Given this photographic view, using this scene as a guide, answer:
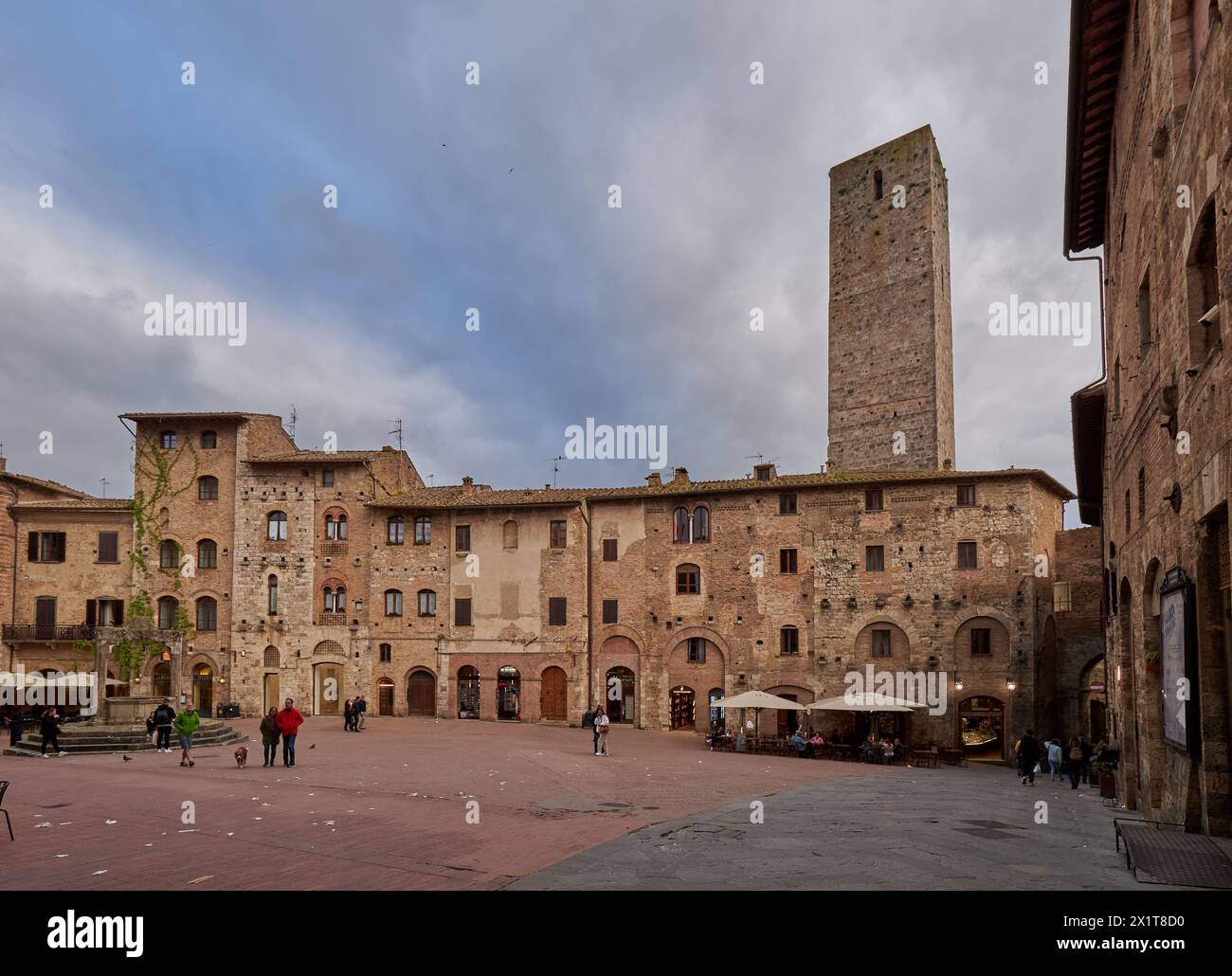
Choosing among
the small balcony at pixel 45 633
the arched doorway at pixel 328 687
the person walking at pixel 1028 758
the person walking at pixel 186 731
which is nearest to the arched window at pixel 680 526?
the arched doorway at pixel 328 687

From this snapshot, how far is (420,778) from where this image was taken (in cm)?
1894

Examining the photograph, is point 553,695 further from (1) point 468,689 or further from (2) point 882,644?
(2) point 882,644

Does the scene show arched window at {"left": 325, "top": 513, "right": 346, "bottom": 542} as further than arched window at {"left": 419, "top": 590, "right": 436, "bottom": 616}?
Yes

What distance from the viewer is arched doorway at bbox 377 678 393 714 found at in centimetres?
3838

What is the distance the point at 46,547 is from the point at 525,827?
3297 centimetres

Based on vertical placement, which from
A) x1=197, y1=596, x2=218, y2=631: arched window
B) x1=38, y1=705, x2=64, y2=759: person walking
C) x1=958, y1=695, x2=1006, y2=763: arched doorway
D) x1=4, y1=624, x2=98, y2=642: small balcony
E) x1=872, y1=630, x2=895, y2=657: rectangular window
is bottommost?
x1=958, y1=695, x2=1006, y2=763: arched doorway

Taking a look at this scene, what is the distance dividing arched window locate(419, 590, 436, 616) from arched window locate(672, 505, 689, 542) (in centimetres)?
1037

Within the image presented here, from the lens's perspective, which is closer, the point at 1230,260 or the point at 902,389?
the point at 1230,260

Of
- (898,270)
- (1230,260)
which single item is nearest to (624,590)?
(898,270)

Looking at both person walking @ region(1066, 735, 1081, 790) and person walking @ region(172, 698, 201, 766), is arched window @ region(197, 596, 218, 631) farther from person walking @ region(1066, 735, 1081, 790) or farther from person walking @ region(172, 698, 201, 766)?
person walking @ region(1066, 735, 1081, 790)

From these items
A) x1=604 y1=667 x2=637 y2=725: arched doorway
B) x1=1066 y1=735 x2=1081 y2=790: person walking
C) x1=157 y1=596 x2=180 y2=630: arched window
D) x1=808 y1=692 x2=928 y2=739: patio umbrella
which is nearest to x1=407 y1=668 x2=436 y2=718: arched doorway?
x1=604 y1=667 x2=637 y2=725: arched doorway

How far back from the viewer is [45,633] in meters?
36.7
